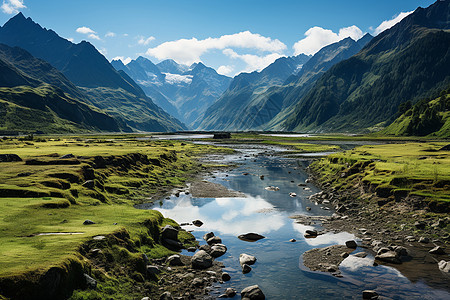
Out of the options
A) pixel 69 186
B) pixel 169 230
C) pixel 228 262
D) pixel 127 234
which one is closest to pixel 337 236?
pixel 228 262

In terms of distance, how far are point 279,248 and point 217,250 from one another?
6207mm

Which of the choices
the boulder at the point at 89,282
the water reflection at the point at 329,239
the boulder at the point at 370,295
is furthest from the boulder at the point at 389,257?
the boulder at the point at 89,282

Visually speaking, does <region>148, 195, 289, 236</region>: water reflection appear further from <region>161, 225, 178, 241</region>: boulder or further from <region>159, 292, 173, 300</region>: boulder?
<region>159, 292, 173, 300</region>: boulder

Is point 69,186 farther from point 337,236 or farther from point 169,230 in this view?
point 337,236

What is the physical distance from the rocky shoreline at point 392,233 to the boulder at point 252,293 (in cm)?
658

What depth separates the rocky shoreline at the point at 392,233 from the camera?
24.1 meters

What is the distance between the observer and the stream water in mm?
20953

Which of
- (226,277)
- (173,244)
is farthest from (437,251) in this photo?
(173,244)

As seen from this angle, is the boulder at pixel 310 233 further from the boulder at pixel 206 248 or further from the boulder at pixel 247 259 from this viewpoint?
the boulder at pixel 206 248

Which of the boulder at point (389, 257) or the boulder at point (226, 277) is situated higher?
the boulder at point (389, 257)

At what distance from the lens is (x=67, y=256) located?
700 inches

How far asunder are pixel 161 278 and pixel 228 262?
6.36 m

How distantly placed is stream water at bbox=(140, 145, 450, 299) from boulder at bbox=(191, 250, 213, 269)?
5.38 feet

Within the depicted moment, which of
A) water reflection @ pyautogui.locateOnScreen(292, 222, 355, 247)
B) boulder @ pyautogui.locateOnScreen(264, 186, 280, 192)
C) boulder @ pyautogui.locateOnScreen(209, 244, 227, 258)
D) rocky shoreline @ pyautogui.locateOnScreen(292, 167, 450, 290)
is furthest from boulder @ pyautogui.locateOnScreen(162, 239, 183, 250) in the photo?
boulder @ pyautogui.locateOnScreen(264, 186, 280, 192)
